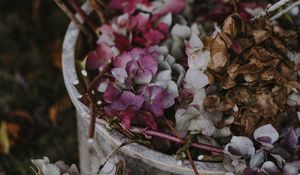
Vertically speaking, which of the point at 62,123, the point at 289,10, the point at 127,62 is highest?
the point at 127,62

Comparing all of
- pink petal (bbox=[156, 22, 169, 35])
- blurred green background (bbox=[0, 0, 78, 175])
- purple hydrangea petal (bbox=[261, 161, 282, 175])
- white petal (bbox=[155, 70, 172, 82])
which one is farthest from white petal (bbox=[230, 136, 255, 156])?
blurred green background (bbox=[0, 0, 78, 175])

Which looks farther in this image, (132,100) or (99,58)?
(99,58)

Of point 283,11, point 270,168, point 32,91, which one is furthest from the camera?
point 32,91

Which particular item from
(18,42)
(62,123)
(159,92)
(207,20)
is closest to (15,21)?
(18,42)

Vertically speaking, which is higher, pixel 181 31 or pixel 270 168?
pixel 181 31

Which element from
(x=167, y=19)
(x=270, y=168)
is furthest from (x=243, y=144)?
(x=167, y=19)

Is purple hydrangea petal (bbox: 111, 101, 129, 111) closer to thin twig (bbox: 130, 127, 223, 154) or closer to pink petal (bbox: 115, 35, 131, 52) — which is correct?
thin twig (bbox: 130, 127, 223, 154)

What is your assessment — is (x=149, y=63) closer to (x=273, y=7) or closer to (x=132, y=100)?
(x=132, y=100)

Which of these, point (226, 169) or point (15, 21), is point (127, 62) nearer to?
point (226, 169)
